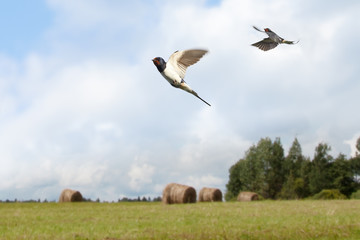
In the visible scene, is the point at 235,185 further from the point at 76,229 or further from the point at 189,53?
the point at 189,53

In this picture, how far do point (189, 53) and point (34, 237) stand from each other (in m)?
10.4

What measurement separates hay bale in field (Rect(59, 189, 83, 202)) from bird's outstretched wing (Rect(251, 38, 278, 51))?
118 feet

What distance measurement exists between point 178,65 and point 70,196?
121 ft

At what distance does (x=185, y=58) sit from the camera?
2184mm

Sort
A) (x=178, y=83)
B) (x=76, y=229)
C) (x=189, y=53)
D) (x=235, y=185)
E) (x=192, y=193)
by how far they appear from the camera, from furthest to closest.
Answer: (x=235, y=185) → (x=192, y=193) → (x=76, y=229) → (x=189, y=53) → (x=178, y=83)

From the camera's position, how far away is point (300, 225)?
13.6 metres

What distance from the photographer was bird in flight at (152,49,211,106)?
2.03 m

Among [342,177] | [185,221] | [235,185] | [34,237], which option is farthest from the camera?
[235,185]

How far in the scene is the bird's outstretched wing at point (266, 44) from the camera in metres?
2.94

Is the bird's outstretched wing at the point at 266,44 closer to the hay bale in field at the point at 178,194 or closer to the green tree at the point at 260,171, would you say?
the hay bale in field at the point at 178,194

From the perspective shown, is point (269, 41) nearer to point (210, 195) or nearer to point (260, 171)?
point (210, 195)

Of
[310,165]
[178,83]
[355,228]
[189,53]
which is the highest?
[310,165]

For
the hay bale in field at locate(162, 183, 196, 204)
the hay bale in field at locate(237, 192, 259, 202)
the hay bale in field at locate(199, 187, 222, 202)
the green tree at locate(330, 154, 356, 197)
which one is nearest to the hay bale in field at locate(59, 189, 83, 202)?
the hay bale in field at locate(162, 183, 196, 204)

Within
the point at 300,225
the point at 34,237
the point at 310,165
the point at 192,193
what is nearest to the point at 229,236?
the point at 300,225
